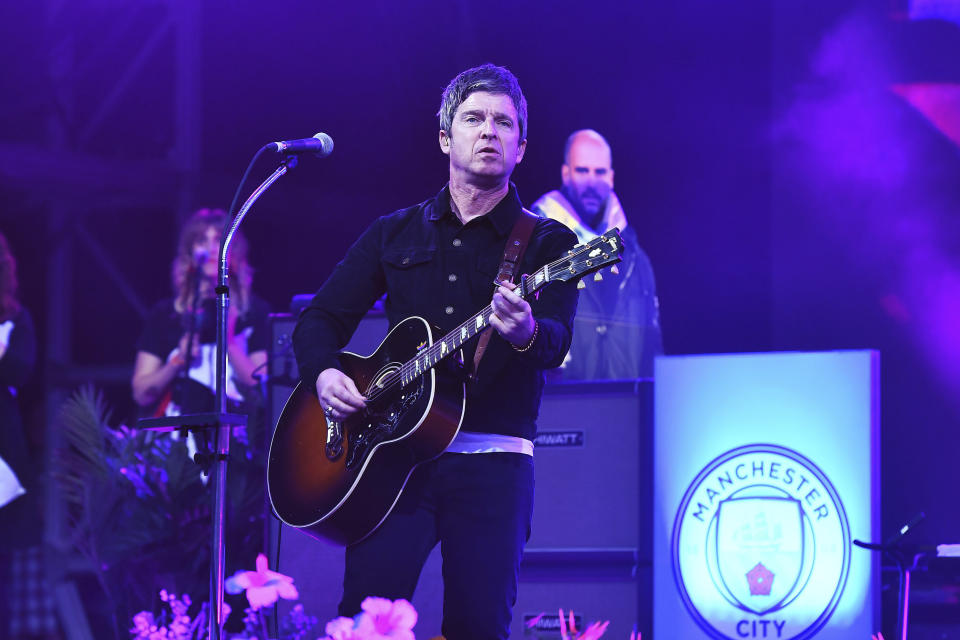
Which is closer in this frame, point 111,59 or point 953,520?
point 953,520

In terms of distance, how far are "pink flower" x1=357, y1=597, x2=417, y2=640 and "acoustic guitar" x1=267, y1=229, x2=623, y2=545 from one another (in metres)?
0.75

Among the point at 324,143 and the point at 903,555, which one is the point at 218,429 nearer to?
the point at 324,143

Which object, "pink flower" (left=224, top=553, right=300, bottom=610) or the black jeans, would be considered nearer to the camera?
"pink flower" (left=224, top=553, right=300, bottom=610)

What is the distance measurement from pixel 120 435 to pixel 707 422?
2.31m

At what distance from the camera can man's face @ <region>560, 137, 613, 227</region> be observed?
238 inches

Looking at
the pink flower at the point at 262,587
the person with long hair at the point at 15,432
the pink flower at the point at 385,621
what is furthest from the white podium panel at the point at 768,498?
the person with long hair at the point at 15,432

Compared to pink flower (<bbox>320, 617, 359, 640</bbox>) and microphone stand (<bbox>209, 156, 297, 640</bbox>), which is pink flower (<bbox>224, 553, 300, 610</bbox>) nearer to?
pink flower (<bbox>320, 617, 359, 640</bbox>)

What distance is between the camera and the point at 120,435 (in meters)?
5.03

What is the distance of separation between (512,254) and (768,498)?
1718mm

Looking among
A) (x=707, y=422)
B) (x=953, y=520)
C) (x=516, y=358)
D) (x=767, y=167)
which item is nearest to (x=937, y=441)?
(x=953, y=520)

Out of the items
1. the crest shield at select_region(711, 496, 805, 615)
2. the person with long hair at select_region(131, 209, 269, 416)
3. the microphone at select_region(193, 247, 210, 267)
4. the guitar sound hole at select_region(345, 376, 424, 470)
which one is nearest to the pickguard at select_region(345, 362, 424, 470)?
the guitar sound hole at select_region(345, 376, 424, 470)

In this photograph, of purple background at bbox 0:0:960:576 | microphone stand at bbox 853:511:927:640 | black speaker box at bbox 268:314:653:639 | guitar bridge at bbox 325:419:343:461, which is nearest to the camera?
guitar bridge at bbox 325:419:343:461

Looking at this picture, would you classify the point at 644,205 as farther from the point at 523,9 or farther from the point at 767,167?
the point at 523,9

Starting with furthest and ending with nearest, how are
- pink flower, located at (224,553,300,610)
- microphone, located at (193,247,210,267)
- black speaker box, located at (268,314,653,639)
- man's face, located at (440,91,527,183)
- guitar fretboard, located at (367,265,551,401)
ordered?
microphone, located at (193,247,210,267) → black speaker box, located at (268,314,653,639) → man's face, located at (440,91,527,183) → guitar fretboard, located at (367,265,551,401) → pink flower, located at (224,553,300,610)
